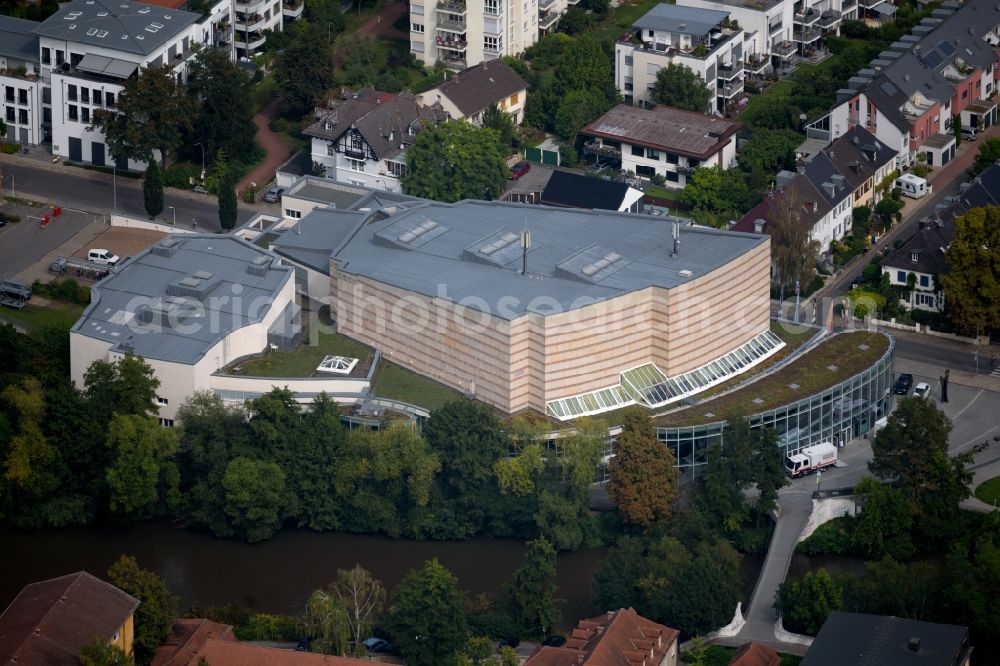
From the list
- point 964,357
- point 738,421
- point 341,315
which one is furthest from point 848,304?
point 341,315

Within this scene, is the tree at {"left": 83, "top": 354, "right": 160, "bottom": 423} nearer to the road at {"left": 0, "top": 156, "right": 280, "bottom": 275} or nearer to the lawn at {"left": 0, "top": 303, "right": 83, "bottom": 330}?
the lawn at {"left": 0, "top": 303, "right": 83, "bottom": 330}

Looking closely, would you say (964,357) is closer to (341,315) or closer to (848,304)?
(848,304)

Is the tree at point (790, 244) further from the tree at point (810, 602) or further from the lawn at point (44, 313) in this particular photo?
the lawn at point (44, 313)

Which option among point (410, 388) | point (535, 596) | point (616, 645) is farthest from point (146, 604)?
point (410, 388)

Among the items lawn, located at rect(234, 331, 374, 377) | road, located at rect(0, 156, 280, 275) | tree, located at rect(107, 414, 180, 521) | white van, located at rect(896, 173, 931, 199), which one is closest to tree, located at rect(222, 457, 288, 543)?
tree, located at rect(107, 414, 180, 521)

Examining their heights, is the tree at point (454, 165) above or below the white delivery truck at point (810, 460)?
above

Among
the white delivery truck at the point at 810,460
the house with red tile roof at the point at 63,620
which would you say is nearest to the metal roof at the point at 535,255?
the white delivery truck at the point at 810,460
